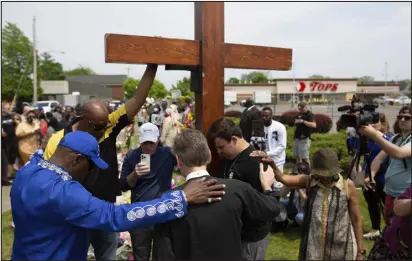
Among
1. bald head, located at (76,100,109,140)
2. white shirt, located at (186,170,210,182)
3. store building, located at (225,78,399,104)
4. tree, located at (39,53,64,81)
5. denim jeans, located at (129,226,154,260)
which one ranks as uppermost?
tree, located at (39,53,64,81)

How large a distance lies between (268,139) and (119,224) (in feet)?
15.4

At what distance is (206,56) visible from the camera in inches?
112

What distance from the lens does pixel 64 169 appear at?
2.06 m

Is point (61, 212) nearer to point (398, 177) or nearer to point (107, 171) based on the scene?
point (107, 171)

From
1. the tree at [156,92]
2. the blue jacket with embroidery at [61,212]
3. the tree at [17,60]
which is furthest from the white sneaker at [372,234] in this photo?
the tree at [17,60]

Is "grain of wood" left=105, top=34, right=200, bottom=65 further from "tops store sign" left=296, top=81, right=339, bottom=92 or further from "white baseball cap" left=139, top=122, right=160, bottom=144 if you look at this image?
"tops store sign" left=296, top=81, right=339, bottom=92

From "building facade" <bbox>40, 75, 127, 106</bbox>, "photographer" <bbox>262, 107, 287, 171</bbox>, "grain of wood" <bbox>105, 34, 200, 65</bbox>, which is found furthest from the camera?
"building facade" <bbox>40, 75, 127, 106</bbox>

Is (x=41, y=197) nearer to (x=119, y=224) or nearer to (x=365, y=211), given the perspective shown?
(x=119, y=224)

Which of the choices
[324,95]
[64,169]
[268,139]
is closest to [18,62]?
[324,95]

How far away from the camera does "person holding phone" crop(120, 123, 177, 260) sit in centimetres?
365

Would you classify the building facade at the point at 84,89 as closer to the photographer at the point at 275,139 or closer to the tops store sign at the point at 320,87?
the photographer at the point at 275,139

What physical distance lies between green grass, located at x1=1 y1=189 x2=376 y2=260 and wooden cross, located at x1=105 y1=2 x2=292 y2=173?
2502 mm

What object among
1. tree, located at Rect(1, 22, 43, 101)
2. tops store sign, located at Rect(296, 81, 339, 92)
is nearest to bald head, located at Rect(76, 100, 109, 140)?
tree, located at Rect(1, 22, 43, 101)

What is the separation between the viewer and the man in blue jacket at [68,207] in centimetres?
192
